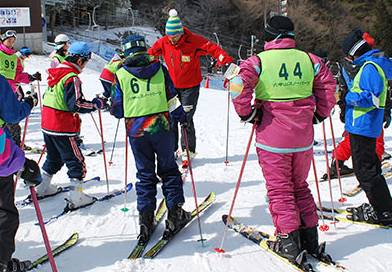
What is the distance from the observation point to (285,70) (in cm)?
329

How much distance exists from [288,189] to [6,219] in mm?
2045

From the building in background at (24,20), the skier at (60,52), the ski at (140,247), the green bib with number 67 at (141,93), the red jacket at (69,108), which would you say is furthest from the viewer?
the building in background at (24,20)

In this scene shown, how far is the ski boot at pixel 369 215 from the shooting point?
4105mm

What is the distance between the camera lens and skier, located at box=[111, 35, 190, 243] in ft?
12.3

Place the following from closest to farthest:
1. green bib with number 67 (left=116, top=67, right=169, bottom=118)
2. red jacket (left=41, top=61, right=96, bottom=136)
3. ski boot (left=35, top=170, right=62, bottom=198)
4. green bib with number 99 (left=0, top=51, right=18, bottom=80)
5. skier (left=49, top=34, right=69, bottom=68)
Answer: green bib with number 67 (left=116, top=67, right=169, bottom=118), red jacket (left=41, top=61, right=96, bottom=136), ski boot (left=35, top=170, right=62, bottom=198), skier (left=49, top=34, right=69, bottom=68), green bib with number 99 (left=0, top=51, right=18, bottom=80)

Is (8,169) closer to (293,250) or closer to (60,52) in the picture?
(293,250)

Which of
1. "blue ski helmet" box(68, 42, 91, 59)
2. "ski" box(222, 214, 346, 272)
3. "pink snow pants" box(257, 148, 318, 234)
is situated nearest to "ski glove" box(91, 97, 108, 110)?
"blue ski helmet" box(68, 42, 91, 59)

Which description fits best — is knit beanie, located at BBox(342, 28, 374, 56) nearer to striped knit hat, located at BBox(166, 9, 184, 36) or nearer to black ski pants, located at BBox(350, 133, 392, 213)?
black ski pants, located at BBox(350, 133, 392, 213)

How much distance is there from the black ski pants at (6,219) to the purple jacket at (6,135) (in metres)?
0.12

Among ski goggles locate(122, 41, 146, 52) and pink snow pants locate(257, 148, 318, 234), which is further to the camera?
ski goggles locate(122, 41, 146, 52)

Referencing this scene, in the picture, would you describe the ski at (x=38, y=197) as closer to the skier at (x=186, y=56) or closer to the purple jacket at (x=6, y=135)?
the skier at (x=186, y=56)

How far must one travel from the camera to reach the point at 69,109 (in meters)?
4.52

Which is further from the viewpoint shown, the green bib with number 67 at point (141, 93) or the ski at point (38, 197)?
the ski at point (38, 197)

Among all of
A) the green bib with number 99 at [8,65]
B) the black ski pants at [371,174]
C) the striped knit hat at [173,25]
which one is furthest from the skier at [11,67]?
the black ski pants at [371,174]
